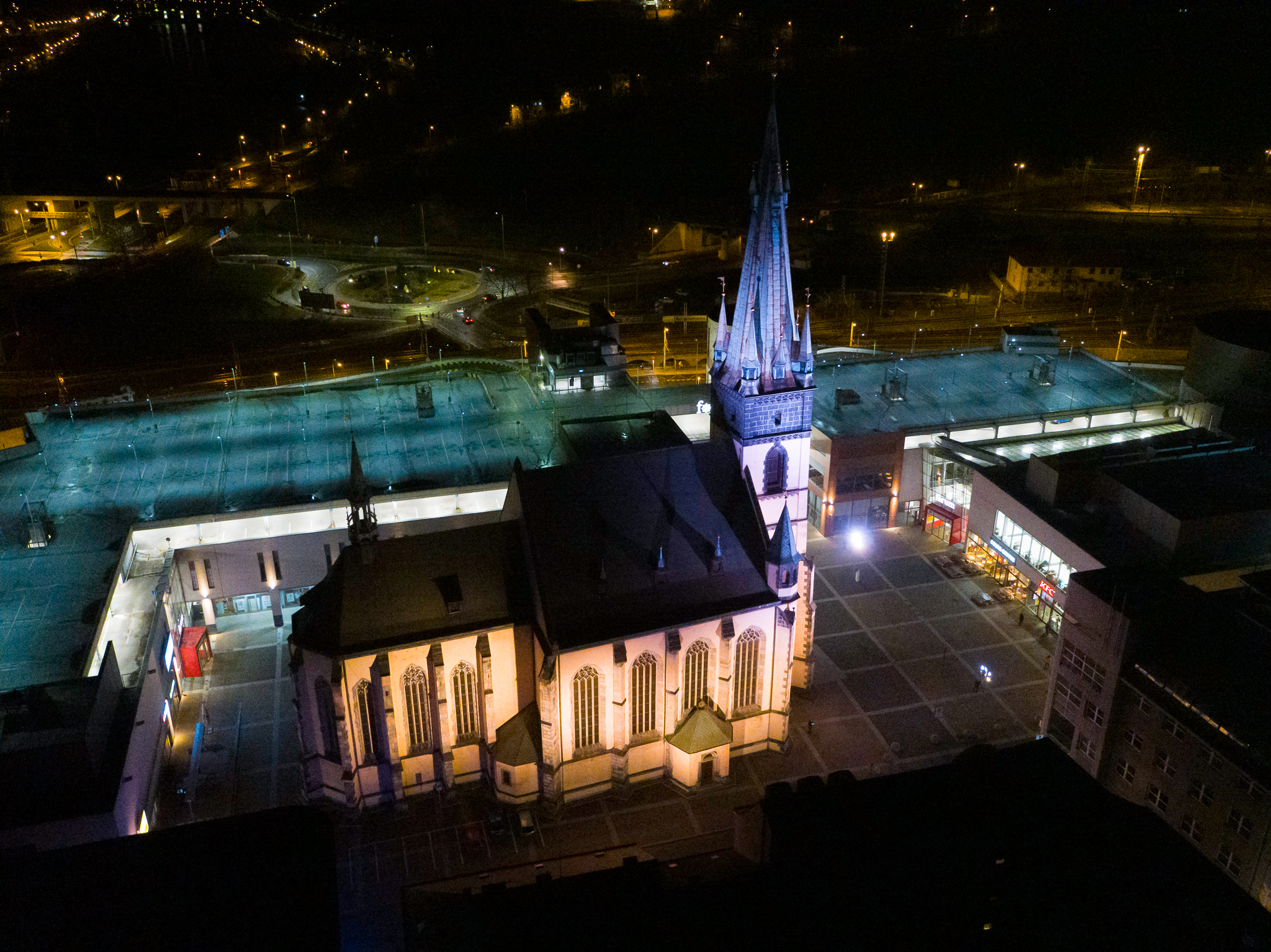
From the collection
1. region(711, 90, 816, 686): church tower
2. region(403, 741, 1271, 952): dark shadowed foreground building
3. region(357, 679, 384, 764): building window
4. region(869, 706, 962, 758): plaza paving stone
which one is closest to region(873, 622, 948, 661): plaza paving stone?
region(869, 706, 962, 758): plaza paving stone

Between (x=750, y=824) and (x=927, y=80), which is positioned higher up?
(x=927, y=80)

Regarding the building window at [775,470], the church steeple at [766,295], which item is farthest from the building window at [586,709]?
the church steeple at [766,295]

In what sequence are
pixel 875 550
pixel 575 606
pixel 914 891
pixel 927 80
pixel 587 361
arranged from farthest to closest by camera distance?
pixel 927 80 < pixel 587 361 < pixel 875 550 < pixel 575 606 < pixel 914 891

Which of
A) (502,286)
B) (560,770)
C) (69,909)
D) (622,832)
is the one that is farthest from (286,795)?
(502,286)

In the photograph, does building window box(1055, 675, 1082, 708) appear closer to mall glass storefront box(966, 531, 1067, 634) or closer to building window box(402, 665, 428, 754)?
mall glass storefront box(966, 531, 1067, 634)

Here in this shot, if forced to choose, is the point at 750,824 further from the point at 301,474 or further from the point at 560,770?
the point at 301,474

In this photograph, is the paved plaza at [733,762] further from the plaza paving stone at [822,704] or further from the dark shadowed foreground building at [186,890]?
the dark shadowed foreground building at [186,890]
